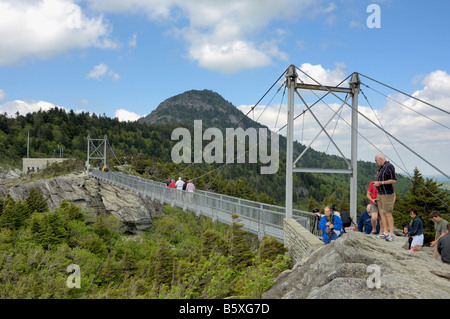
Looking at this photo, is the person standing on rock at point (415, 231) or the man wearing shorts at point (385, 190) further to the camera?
the person standing on rock at point (415, 231)

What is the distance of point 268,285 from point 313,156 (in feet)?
→ 653

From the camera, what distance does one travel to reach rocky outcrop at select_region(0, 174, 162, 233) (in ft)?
116

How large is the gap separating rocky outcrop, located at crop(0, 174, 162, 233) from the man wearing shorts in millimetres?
31507

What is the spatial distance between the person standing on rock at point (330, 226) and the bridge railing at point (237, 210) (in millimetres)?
2403

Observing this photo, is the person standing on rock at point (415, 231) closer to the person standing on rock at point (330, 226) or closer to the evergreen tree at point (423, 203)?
the person standing on rock at point (330, 226)

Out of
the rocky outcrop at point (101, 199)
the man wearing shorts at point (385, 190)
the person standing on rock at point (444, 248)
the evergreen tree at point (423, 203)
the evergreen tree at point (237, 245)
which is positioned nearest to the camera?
the person standing on rock at point (444, 248)

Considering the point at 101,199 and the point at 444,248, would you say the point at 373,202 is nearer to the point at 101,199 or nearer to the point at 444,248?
the point at 444,248

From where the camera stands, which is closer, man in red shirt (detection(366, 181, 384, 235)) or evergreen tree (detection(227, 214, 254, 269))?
man in red shirt (detection(366, 181, 384, 235))

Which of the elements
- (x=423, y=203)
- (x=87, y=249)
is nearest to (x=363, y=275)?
(x=423, y=203)

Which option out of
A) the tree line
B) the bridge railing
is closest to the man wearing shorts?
the bridge railing

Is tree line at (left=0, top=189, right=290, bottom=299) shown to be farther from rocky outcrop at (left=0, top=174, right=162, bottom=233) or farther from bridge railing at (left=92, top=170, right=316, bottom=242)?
rocky outcrop at (left=0, top=174, right=162, bottom=233)

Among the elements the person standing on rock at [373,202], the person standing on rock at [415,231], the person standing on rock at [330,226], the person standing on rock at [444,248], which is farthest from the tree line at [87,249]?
the person standing on rock at [444,248]

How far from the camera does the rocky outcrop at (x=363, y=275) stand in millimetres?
3338
